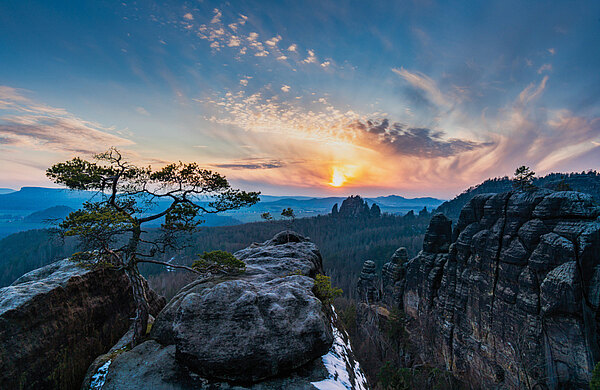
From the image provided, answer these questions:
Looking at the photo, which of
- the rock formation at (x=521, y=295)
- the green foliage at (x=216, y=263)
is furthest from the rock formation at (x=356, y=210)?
the green foliage at (x=216, y=263)

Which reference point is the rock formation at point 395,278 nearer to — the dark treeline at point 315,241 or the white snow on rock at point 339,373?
the dark treeline at point 315,241

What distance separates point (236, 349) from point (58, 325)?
6.43 meters

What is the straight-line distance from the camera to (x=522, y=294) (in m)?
23.7

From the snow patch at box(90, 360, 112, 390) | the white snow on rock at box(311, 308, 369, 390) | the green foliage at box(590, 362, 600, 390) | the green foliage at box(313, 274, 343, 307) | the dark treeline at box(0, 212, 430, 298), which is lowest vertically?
the dark treeline at box(0, 212, 430, 298)

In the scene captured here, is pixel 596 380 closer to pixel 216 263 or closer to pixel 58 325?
pixel 216 263

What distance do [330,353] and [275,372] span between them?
255 centimetres

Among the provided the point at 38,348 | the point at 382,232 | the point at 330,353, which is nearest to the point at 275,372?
the point at 330,353

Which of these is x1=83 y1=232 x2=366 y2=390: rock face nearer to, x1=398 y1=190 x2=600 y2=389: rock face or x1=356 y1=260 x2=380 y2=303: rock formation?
x1=398 y1=190 x2=600 y2=389: rock face

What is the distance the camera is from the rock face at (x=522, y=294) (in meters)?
19.8

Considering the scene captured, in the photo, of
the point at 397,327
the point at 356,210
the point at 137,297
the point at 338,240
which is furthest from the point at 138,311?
the point at 356,210

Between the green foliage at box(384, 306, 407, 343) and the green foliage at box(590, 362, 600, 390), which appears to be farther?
the green foliage at box(384, 306, 407, 343)

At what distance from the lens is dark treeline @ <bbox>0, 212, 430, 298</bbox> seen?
105 m

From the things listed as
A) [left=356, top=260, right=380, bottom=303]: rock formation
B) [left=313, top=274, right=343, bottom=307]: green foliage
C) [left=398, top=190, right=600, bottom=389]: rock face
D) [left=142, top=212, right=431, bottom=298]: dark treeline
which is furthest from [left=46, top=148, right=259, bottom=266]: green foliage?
[left=142, top=212, right=431, bottom=298]: dark treeline

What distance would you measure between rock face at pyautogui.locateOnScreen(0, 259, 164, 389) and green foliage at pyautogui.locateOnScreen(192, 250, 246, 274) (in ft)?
12.8
